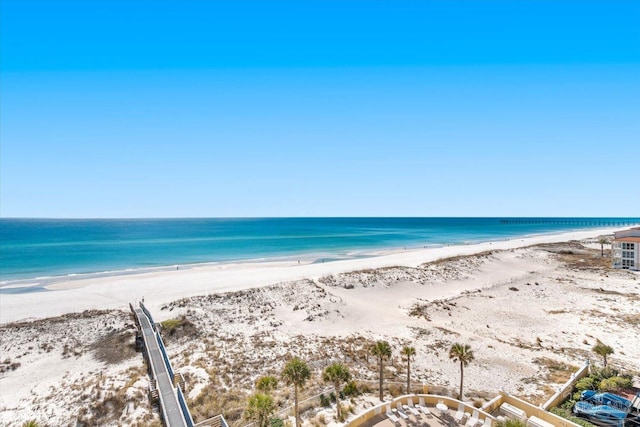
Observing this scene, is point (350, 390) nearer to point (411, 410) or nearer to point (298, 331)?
point (411, 410)

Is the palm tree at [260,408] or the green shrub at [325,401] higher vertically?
the palm tree at [260,408]

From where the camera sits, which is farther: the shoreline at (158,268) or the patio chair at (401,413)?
the shoreline at (158,268)

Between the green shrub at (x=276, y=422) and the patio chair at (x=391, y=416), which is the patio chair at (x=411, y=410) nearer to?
the patio chair at (x=391, y=416)

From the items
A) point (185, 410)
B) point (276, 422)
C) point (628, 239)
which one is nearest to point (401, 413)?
point (276, 422)

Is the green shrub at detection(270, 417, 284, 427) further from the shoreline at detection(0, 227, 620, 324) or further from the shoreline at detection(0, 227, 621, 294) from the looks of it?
the shoreline at detection(0, 227, 621, 294)

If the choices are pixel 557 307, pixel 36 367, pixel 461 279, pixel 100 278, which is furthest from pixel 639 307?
pixel 100 278

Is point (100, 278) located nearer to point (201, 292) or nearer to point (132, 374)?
point (201, 292)

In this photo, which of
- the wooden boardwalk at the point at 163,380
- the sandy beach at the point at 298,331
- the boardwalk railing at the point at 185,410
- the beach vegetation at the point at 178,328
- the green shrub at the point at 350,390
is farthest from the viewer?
the beach vegetation at the point at 178,328

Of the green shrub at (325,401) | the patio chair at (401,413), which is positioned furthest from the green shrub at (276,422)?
the patio chair at (401,413)
